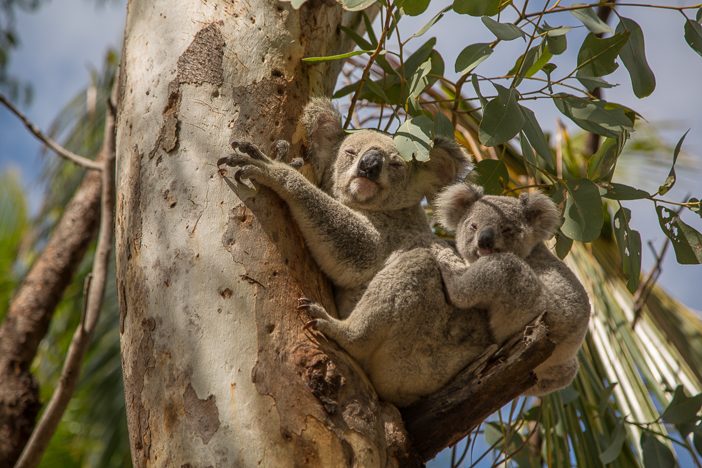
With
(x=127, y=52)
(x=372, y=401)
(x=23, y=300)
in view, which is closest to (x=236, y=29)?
(x=127, y=52)

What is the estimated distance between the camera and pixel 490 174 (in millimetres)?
3410

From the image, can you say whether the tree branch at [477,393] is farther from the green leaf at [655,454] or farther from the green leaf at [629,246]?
the green leaf at [655,454]

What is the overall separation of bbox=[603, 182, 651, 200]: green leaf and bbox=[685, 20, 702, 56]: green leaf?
1.85 feet

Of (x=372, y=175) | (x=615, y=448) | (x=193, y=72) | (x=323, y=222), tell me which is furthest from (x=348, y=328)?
(x=615, y=448)

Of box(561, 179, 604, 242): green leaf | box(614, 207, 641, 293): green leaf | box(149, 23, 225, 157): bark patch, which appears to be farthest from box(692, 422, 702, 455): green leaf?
box(149, 23, 225, 157): bark patch

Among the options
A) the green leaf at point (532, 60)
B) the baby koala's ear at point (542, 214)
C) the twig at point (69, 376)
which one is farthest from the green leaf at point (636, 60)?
the twig at point (69, 376)

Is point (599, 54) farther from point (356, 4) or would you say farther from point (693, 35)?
point (356, 4)

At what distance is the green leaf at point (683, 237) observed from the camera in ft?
9.78

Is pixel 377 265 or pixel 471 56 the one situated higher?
pixel 471 56

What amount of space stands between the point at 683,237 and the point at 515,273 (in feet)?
2.24

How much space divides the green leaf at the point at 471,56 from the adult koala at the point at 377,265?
0.70 m

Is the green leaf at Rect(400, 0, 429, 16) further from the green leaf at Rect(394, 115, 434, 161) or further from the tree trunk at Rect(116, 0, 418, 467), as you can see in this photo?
the tree trunk at Rect(116, 0, 418, 467)

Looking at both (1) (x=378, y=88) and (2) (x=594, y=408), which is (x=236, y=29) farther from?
(2) (x=594, y=408)

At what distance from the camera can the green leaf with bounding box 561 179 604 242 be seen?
2.89 m
